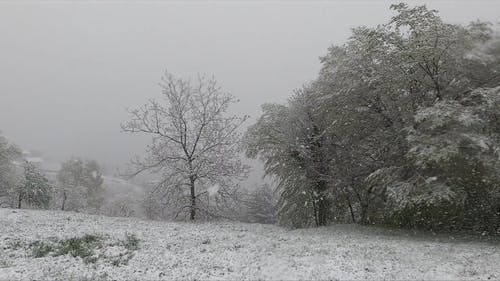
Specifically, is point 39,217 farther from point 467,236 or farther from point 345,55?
point 467,236

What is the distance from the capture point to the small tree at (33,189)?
102 ft

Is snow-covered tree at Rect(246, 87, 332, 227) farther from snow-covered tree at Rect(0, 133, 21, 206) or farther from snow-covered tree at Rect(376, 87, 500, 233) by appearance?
snow-covered tree at Rect(0, 133, 21, 206)

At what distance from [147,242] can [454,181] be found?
15.2 metres

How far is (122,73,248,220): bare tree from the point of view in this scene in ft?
87.1

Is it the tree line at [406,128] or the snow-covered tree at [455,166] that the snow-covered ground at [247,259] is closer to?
the snow-covered tree at [455,166]

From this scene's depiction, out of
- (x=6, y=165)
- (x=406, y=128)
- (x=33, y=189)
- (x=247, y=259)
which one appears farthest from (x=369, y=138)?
A: (x=6, y=165)

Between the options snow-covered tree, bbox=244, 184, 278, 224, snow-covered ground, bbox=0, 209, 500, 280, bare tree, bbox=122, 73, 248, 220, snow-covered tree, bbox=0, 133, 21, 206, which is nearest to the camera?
snow-covered ground, bbox=0, 209, 500, 280

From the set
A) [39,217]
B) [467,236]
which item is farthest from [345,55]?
[39,217]

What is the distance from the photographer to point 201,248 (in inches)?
542

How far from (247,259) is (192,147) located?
16.4 m

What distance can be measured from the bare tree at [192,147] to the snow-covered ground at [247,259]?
31.1 ft

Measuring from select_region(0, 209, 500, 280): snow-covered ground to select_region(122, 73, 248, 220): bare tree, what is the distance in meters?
9.49

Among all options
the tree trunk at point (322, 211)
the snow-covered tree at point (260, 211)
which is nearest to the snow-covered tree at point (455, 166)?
the tree trunk at point (322, 211)

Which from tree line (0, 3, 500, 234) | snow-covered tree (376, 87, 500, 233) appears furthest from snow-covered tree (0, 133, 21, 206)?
snow-covered tree (376, 87, 500, 233)
